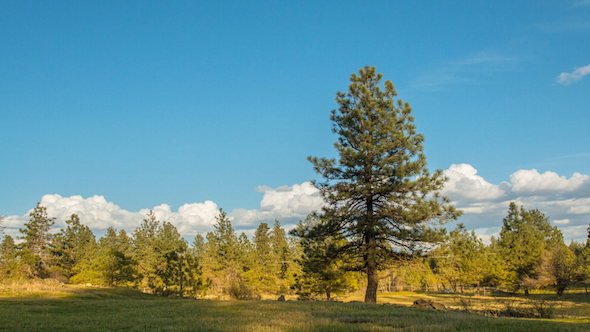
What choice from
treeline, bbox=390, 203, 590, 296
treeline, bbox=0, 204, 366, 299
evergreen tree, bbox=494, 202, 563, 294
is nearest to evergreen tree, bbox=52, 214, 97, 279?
treeline, bbox=0, 204, 366, 299

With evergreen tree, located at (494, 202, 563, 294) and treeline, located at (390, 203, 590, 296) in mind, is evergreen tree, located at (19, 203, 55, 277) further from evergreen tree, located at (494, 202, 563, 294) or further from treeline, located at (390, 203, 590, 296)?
evergreen tree, located at (494, 202, 563, 294)

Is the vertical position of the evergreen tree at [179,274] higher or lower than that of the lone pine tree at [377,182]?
lower

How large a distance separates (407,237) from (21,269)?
46.5 m

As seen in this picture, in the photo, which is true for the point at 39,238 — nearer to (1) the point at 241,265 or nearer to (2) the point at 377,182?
(1) the point at 241,265

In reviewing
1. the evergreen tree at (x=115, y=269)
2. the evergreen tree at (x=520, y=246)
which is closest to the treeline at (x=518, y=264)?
the evergreen tree at (x=520, y=246)

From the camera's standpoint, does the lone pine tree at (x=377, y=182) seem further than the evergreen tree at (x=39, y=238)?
No

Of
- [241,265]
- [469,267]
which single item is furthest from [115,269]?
[469,267]

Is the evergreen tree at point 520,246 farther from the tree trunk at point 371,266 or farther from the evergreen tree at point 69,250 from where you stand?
the evergreen tree at point 69,250

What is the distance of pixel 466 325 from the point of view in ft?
30.7

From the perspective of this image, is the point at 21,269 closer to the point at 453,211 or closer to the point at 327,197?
the point at 327,197

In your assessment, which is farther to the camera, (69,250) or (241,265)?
(69,250)

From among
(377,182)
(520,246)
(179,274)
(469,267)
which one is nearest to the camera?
(377,182)

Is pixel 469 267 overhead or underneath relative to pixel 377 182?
underneath

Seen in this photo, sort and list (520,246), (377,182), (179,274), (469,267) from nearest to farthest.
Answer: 1. (377,182)
2. (179,274)
3. (520,246)
4. (469,267)
